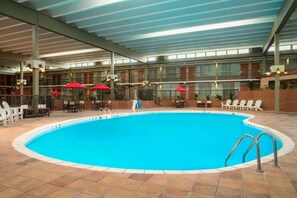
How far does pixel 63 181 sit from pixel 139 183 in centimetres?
89

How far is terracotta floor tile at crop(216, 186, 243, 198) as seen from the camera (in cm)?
197

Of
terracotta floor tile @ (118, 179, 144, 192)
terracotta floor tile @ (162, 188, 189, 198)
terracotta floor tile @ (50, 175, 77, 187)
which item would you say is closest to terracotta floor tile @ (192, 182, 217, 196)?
terracotta floor tile @ (162, 188, 189, 198)

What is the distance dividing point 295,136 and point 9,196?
→ 5656mm

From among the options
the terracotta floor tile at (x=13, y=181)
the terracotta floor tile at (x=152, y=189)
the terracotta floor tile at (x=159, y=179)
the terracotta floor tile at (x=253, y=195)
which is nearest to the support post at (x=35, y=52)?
the terracotta floor tile at (x=13, y=181)

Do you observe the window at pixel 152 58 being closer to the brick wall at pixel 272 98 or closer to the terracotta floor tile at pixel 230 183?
the brick wall at pixel 272 98

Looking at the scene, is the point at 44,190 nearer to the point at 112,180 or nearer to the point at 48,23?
the point at 112,180

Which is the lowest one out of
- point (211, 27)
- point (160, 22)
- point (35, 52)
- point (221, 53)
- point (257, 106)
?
point (257, 106)

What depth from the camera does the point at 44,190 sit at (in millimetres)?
2086

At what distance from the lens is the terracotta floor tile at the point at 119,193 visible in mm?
1968

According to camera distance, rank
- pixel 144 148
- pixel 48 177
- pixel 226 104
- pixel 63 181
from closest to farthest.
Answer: pixel 63 181, pixel 48 177, pixel 144 148, pixel 226 104

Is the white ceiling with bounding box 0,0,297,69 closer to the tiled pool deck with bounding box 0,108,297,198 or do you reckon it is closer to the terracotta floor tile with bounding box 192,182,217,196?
the tiled pool deck with bounding box 0,108,297,198

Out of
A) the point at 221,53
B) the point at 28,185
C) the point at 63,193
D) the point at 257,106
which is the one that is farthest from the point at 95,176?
the point at 221,53

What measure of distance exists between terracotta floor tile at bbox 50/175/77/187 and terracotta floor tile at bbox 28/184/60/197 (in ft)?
0.22

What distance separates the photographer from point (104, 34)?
40.9ft
